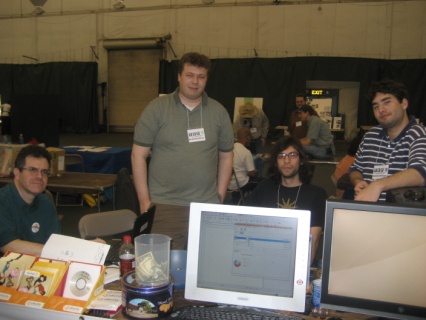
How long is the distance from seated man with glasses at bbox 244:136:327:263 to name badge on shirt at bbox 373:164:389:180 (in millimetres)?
332

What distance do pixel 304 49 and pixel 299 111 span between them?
18.5 ft

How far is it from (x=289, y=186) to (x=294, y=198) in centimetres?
9

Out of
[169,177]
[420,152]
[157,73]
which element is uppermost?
[157,73]

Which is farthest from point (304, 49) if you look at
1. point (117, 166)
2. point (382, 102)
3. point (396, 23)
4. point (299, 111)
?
point (382, 102)

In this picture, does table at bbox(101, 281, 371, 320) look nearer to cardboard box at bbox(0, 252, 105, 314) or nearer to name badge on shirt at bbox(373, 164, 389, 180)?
cardboard box at bbox(0, 252, 105, 314)

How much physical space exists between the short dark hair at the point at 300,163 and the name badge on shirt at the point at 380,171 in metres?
0.41

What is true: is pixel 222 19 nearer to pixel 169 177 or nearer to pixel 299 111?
pixel 299 111

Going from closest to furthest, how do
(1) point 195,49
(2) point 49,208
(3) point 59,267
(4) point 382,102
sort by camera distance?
1. (3) point 59,267
2. (4) point 382,102
3. (2) point 49,208
4. (1) point 195,49

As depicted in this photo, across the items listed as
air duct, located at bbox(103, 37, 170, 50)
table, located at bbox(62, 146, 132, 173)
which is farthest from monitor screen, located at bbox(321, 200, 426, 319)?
air duct, located at bbox(103, 37, 170, 50)

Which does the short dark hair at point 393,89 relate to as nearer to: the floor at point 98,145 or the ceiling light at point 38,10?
the floor at point 98,145

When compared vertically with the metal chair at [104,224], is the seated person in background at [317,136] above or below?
above

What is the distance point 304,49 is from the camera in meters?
10.9

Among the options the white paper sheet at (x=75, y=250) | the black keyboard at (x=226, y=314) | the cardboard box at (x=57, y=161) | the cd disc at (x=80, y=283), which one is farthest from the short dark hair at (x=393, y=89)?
the cardboard box at (x=57, y=161)

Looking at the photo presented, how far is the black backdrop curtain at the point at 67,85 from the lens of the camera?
42.3ft
